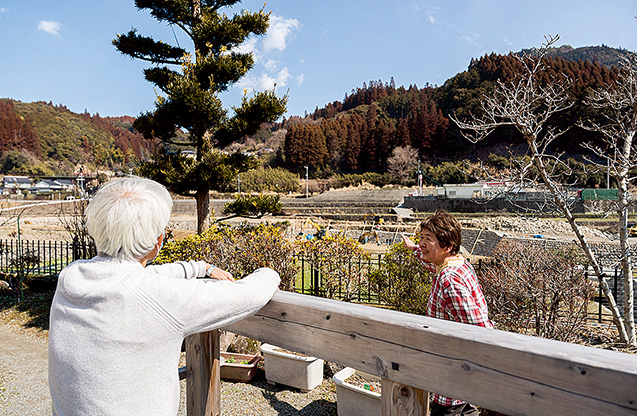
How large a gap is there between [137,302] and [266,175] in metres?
61.4

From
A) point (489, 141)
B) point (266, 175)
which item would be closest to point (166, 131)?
point (266, 175)

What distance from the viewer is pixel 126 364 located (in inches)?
43.1

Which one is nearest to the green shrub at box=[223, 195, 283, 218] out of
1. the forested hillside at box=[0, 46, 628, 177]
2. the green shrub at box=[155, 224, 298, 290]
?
the green shrub at box=[155, 224, 298, 290]

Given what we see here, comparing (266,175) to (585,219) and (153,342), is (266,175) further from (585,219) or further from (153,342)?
(153,342)

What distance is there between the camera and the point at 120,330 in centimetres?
107

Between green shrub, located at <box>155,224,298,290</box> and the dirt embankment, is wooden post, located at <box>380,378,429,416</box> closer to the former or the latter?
green shrub, located at <box>155,224,298,290</box>

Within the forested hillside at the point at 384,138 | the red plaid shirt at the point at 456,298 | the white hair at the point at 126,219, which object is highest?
the forested hillside at the point at 384,138

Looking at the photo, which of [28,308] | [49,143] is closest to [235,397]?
[28,308]

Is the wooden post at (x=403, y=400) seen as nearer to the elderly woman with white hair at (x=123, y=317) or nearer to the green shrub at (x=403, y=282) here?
the elderly woman with white hair at (x=123, y=317)

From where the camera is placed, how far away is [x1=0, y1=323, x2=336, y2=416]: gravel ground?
11.9 feet

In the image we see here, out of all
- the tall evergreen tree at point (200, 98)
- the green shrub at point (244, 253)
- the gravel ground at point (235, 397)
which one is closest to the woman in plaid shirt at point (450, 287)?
the gravel ground at point (235, 397)

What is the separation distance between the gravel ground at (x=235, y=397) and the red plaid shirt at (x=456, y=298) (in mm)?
2139

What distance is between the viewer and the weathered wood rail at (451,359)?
850mm

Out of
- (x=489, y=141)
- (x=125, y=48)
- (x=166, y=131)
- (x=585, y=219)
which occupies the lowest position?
(x=585, y=219)
